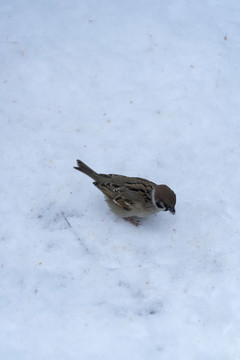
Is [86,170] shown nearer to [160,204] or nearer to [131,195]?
[131,195]

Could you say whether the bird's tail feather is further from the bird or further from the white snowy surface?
the white snowy surface

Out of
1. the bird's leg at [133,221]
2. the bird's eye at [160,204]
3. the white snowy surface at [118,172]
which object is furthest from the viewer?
the bird's leg at [133,221]

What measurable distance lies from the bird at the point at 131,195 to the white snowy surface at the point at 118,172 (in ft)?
0.51

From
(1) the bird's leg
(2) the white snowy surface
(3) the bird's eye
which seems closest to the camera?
(2) the white snowy surface

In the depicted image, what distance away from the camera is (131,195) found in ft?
14.3

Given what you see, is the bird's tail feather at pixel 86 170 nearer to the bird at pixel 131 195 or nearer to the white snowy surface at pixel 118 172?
the bird at pixel 131 195

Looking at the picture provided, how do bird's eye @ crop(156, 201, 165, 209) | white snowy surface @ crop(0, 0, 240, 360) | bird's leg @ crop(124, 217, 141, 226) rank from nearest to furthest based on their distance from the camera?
1. white snowy surface @ crop(0, 0, 240, 360)
2. bird's eye @ crop(156, 201, 165, 209)
3. bird's leg @ crop(124, 217, 141, 226)

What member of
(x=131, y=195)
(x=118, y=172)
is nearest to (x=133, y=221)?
(x=131, y=195)

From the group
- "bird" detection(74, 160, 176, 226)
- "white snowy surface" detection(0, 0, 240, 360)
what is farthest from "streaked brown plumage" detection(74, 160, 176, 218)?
"white snowy surface" detection(0, 0, 240, 360)

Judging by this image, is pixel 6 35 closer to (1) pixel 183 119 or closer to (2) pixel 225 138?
(1) pixel 183 119

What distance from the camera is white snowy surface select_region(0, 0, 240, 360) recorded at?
3674 millimetres

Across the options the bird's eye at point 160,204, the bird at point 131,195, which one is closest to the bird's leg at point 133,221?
the bird at point 131,195

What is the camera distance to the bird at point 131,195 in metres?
4.23

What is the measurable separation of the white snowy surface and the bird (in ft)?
0.51
